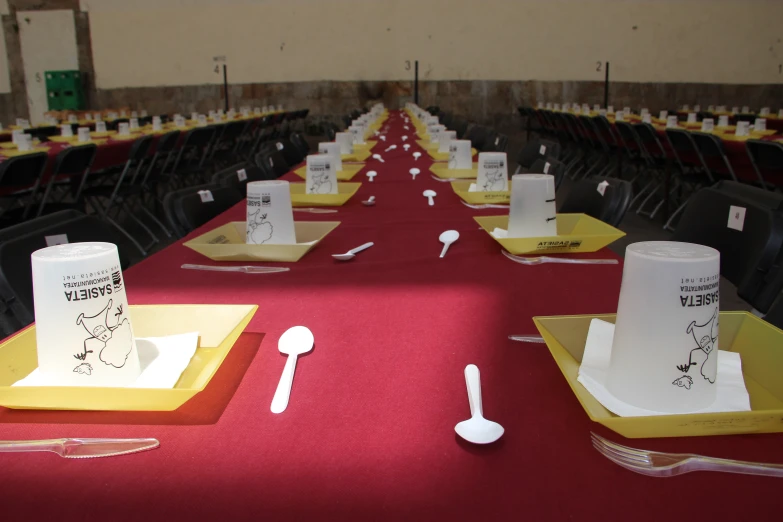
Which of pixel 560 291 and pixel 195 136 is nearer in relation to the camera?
pixel 560 291

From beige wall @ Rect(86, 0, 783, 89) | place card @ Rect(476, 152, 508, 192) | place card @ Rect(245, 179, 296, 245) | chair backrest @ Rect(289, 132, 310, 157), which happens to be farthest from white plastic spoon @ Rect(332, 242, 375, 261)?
beige wall @ Rect(86, 0, 783, 89)

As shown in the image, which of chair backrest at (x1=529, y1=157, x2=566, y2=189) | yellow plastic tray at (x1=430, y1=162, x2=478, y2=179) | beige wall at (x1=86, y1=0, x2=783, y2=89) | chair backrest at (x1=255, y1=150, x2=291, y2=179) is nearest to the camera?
chair backrest at (x1=529, y1=157, x2=566, y2=189)

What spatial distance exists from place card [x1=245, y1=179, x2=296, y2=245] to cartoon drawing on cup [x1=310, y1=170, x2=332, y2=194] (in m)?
0.76

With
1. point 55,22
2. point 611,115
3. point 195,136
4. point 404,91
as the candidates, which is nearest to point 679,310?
point 195,136

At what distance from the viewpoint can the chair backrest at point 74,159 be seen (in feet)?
12.5

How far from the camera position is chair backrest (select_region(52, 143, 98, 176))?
3.80 metres

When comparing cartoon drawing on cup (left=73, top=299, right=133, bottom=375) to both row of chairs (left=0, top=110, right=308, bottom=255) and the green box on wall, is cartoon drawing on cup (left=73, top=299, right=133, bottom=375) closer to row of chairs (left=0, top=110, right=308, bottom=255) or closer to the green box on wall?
row of chairs (left=0, top=110, right=308, bottom=255)

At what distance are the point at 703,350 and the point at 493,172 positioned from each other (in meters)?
1.51

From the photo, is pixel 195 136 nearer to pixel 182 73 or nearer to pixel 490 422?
pixel 490 422

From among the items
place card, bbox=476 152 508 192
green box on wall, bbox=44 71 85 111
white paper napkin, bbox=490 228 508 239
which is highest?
green box on wall, bbox=44 71 85 111

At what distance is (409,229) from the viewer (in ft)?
5.64

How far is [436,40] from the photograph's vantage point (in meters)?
12.4

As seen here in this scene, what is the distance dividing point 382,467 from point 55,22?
1472 centimetres

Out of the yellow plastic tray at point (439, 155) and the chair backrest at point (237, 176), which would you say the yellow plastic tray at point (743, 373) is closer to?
the chair backrest at point (237, 176)
